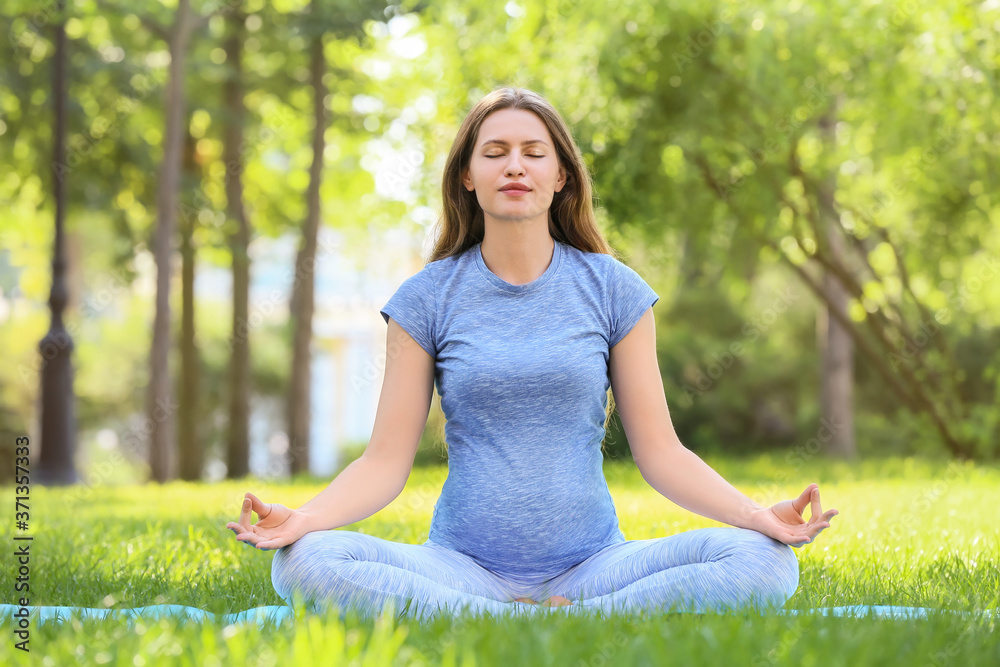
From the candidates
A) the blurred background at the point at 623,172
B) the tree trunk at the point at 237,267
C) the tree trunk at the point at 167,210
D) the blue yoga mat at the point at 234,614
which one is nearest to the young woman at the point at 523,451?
the blue yoga mat at the point at 234,614

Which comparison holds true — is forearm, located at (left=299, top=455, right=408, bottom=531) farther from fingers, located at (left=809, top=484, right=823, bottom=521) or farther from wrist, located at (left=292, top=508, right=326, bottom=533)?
fingers, located at (left=809, top=484, right=823, bottom=521)

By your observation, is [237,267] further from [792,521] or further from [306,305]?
[792,521]

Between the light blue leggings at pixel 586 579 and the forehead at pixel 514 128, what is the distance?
1335mm

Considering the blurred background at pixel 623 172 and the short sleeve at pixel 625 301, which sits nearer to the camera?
the short sleeve at pixel 625 301

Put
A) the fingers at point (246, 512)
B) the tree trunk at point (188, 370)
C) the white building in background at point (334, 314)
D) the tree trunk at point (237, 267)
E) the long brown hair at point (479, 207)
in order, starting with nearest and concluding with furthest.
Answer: the fingers at point (246, 512) → the long brown hair at point (479, 207) → the tree trunk at point (237, 267) → the tree trunk at point (188, 370) → the white building in background at point (334, 314)

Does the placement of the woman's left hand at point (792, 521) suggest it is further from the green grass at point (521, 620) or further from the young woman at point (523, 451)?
the green grass at point (521, 620)

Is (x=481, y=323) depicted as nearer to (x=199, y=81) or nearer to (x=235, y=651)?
(x=235, y=651)

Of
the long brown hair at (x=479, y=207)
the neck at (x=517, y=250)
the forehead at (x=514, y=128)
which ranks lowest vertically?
the neck at (x=517, y=250)

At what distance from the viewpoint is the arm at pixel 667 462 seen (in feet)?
8.51

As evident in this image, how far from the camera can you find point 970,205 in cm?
1034

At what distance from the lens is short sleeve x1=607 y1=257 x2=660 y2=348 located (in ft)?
9.91

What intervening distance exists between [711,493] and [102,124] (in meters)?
11.8

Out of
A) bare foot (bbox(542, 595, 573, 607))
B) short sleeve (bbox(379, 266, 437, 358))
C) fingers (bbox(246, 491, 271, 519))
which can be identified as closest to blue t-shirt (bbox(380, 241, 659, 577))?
short sleeve (bbox(379, 266, 437, 358))

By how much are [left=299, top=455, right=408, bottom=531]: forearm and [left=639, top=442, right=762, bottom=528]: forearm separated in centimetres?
81
